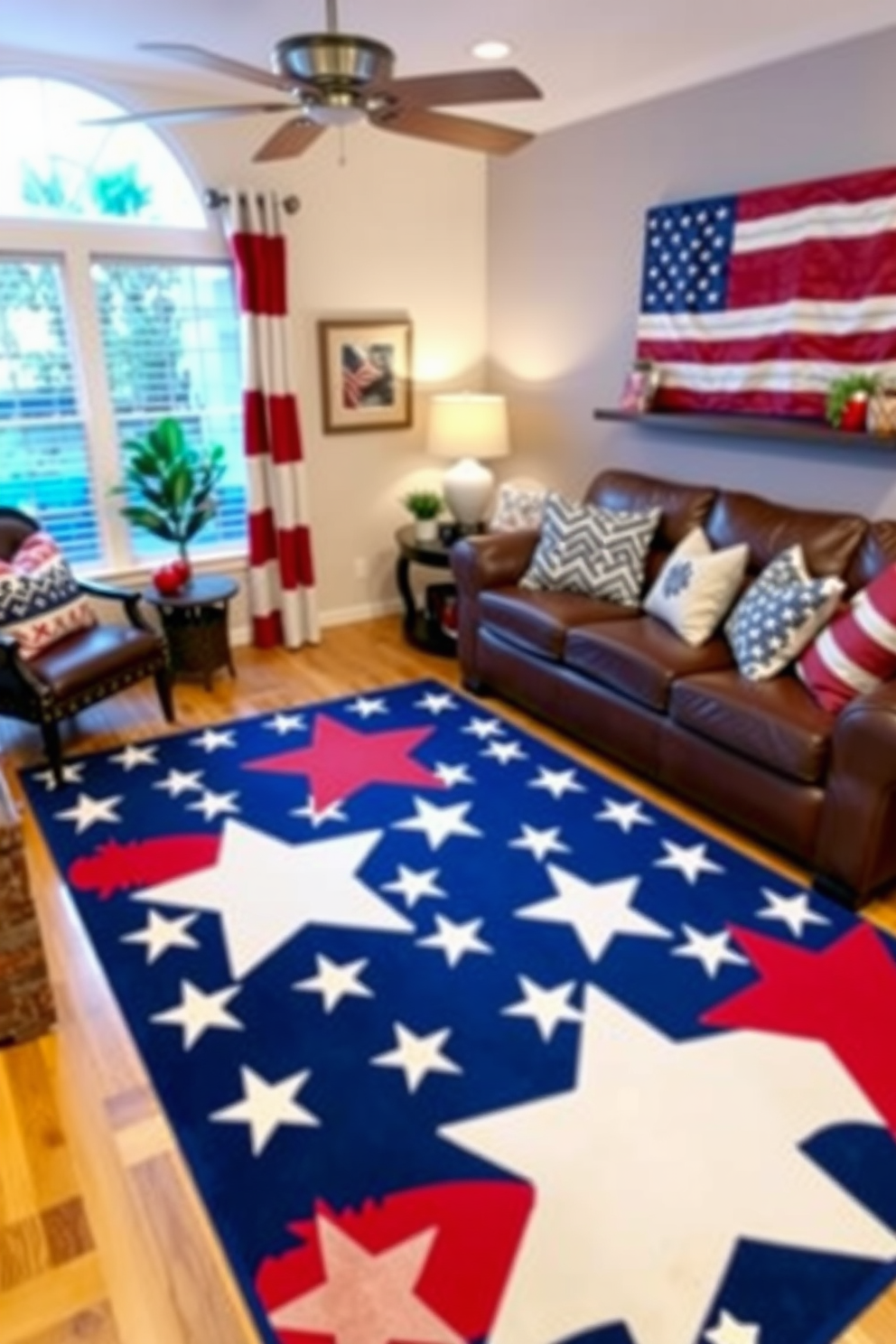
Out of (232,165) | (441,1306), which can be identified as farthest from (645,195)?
(441,1306)

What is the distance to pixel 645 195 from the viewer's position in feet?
13.4

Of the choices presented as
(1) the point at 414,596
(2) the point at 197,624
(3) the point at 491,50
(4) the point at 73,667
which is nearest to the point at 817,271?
(3) the point at 491,50

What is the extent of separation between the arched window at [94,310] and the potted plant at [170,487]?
187 millimetres

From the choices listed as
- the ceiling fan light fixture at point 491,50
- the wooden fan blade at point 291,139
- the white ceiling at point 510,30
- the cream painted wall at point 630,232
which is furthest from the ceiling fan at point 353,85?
the cream painted wall at point 630,232

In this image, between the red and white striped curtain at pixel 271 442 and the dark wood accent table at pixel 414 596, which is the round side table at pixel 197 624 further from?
the dark wood accent table at pixel 414 596

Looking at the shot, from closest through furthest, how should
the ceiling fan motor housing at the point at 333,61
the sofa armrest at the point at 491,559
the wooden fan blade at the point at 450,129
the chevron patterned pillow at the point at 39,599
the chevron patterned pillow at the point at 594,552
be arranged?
1. the ceiling fan motor housing at the point at 333,61
2. the wooden fan blade at the point at 450,129
3. the chevron patterned pillow at the point at 39,599
4. the chevron patterned pillow at the point at 594,552
5. the sofa armrest at the point at 491,559

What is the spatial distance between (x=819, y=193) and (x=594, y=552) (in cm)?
157

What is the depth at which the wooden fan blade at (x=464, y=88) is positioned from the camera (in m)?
2.13

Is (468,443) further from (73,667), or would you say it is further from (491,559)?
(73,667)

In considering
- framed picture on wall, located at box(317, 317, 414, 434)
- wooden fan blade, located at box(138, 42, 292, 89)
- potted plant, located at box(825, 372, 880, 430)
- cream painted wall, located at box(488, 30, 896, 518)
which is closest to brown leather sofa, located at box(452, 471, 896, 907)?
cream painted wall, located at box(488, 30, 896, 518)

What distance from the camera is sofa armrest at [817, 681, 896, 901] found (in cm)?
246

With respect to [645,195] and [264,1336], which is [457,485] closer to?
[645,195]

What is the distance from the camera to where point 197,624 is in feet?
13.9

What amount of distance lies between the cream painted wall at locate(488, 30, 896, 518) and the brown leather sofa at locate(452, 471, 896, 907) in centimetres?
21
